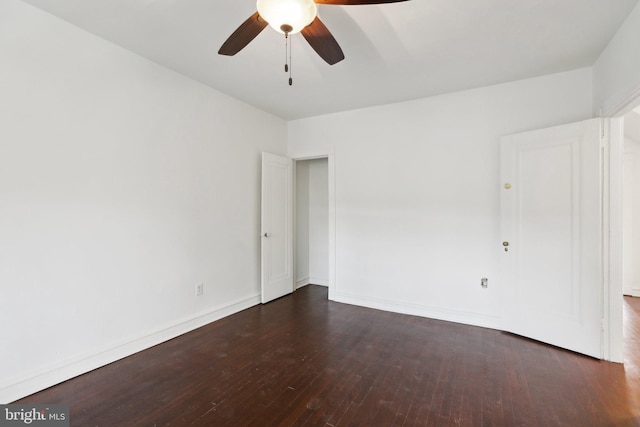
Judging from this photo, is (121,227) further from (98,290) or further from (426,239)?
(426,239)

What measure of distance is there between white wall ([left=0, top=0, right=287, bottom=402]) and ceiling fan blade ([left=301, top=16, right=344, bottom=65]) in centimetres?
182

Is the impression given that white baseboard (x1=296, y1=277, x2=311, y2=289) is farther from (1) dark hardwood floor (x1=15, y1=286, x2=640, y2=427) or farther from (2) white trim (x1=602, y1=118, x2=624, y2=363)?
(2) white trim (x1=602, y1=118, x2=624, y2=363)

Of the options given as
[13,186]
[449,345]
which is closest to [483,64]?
[449,345]

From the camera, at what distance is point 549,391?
6.83 feet

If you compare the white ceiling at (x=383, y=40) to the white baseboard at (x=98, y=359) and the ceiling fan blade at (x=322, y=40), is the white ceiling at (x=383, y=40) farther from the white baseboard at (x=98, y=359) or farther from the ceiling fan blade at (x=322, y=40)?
the white baseboard at (x=98, y=359)

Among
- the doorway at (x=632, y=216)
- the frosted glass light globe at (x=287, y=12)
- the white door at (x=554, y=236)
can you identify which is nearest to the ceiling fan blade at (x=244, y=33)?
the frosted glass light globe at (x=287, y=12)

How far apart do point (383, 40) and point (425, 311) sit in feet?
9.67

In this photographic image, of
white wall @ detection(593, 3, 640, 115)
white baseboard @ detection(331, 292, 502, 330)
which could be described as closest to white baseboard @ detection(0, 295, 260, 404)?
white baseboard @ detection(331, 292, 502, 330)

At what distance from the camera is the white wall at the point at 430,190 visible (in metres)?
3.13

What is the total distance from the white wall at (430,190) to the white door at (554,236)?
19cm

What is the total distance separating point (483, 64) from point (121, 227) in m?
3.62

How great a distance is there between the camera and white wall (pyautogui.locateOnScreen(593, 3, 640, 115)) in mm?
1999

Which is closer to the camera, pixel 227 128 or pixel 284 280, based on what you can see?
pixel 227 128

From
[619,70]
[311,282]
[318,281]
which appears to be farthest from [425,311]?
[619,70]
